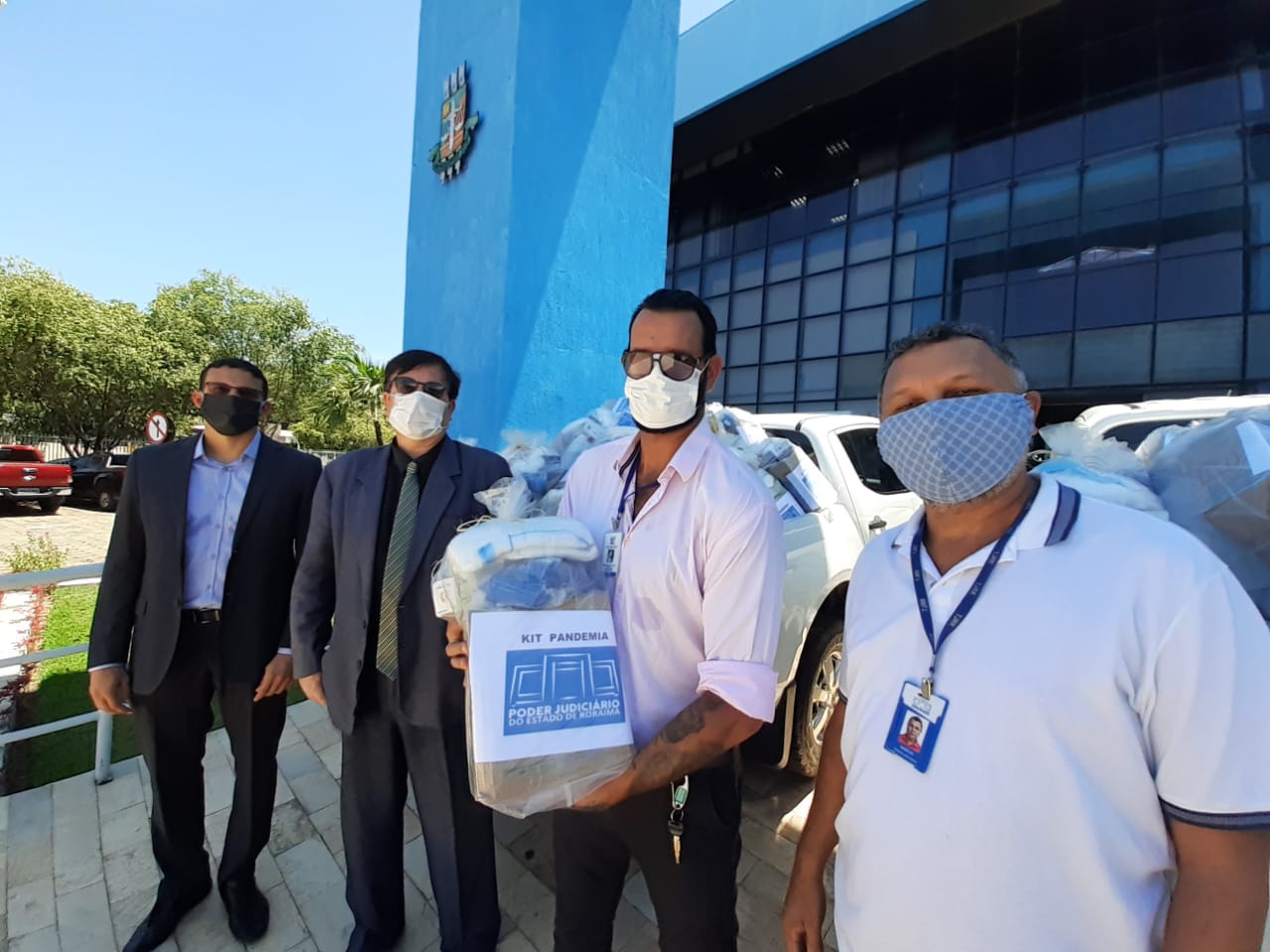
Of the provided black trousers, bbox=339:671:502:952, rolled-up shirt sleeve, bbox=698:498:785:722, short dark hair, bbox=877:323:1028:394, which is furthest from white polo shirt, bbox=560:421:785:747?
black trousers, bbox=339:671:502:952

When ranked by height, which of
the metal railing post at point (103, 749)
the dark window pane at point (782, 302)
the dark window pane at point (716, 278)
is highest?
the dark window pane at point (716, 278)

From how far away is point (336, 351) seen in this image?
27406 millimetres

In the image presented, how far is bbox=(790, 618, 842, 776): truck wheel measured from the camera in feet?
10.1

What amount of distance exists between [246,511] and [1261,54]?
17.4m

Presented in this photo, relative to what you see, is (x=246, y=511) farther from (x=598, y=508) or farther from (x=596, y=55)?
(x=596, y=55)

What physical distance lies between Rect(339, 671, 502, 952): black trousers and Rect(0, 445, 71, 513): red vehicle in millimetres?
18957

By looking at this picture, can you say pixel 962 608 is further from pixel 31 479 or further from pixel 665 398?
pixel 31 479

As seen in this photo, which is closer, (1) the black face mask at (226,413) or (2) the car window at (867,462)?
(1) the black face mask at (226,413)

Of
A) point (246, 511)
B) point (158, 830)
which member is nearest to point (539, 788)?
point (246, 511)

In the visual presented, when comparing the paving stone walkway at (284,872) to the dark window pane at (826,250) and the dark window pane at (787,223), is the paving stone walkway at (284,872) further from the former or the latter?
the dark window pane at (787,223)

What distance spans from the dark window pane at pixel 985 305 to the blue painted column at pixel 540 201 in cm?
1068

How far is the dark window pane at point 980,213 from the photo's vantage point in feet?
42.4

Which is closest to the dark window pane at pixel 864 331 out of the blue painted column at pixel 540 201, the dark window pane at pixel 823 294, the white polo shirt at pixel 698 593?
the dark window pane at pixel 823 294

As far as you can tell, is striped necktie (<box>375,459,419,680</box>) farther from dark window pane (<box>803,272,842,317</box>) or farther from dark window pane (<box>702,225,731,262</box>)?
dark window pane (<box>702,225,731,262</box>)
